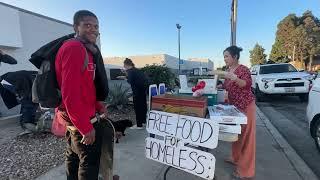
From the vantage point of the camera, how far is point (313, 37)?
5281cm

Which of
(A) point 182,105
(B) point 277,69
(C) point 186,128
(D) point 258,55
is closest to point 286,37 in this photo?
(D) point 258,55

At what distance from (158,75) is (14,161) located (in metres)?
7.79

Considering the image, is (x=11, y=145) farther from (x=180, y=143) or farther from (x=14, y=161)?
(x=180, y=143)

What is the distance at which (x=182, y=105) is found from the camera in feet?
12.9

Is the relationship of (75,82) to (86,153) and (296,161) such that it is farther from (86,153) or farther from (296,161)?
(296,161)

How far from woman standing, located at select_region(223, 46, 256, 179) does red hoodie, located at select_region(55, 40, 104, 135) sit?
85.7 inches

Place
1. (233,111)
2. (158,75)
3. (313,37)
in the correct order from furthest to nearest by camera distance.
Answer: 1. (313,37)
2. (158,75)
3. (233,111)

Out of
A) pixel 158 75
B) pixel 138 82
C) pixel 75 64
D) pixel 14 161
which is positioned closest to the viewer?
pixel 75 64

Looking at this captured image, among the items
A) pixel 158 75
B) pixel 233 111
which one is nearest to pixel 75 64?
pixel 233 111

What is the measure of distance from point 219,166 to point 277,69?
1166cm

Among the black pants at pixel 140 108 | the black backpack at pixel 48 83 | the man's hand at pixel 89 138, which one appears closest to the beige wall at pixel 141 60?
the black pants at pixel 140 108

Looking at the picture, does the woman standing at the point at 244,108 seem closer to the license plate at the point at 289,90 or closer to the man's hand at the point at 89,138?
the man's hand at the point at 89,138

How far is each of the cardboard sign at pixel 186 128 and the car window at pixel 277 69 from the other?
41.6 feet

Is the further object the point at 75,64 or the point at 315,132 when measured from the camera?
the point at 315,132
